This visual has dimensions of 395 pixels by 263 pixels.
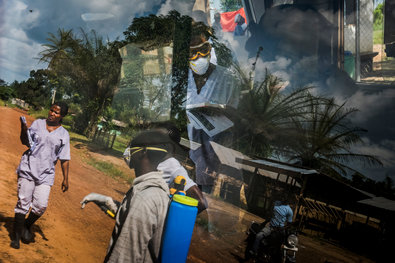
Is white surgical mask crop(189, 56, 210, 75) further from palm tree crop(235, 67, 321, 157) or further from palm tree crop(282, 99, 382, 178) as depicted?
palm tree crop(282, 99, 382, 178)

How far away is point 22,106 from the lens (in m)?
2.44

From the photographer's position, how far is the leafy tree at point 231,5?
8.61 feet

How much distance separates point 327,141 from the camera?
237 cm

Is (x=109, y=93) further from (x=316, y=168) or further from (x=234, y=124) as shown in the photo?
(x=316, y=168)

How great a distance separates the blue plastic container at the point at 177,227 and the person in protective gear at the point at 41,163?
52.8 inches

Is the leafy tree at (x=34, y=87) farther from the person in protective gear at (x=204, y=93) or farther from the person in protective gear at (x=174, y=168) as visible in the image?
the person in protective gear at (x=204, y=93)

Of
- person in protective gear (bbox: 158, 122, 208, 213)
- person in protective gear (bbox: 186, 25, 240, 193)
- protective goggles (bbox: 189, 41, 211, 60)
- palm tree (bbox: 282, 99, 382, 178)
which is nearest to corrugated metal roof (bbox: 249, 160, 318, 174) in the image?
palm tree (bbox: 282, 99, 382, 178)

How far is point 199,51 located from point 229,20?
1.57ft

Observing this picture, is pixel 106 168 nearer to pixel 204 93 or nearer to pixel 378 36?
pixel 204 93

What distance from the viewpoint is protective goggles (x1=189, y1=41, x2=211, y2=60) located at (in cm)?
258

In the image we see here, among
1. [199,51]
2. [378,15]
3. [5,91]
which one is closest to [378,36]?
[378,15]

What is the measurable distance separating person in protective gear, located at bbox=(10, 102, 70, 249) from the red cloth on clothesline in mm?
1747

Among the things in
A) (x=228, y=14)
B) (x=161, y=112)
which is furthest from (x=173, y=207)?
(x=228, y=14)

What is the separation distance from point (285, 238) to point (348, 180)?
4.29ft
